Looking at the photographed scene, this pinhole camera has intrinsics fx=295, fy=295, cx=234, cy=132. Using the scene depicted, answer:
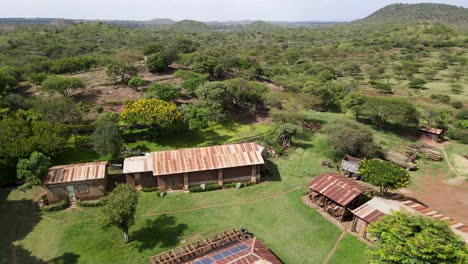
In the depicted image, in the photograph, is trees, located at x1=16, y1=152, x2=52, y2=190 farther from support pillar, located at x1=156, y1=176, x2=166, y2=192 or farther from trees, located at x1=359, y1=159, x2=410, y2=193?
trees, located at x1=359, y1=159, x2=410, y2=193

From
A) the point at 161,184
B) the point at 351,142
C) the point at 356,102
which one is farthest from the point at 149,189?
the point at 356,102

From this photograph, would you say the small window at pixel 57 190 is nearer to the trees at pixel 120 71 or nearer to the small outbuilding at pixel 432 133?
the trees at pixel 120 71

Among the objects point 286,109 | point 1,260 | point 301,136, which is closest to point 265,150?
point 301,136

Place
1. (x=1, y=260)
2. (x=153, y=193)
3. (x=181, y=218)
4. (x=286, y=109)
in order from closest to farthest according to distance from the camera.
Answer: (x=1, y=260) < (x=181, y=218) < (x=153, y=193) < (x=286, y=109)

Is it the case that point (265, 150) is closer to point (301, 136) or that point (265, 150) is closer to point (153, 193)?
point (301, 136)

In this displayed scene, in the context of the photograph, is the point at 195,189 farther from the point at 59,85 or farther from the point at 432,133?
the point at 432,133

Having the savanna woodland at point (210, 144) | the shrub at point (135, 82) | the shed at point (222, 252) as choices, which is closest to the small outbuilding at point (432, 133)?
the savanna woodland at point (210, 144)
